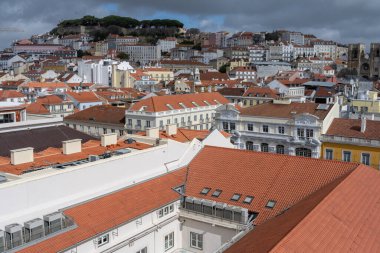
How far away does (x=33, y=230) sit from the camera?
17.7 m

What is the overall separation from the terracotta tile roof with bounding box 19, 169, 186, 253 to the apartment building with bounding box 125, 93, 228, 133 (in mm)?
34682

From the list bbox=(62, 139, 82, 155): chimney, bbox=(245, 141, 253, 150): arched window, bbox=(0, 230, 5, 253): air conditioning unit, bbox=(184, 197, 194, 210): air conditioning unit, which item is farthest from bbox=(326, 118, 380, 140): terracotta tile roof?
bbox=(0, 230, 5, 253): air conditioning unit

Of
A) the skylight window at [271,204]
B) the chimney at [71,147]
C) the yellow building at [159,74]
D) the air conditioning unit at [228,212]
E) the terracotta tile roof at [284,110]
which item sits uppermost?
the yellow building at [159,74]

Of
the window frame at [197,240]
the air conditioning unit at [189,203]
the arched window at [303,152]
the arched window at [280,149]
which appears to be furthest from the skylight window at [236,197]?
the arched window at [280,149]

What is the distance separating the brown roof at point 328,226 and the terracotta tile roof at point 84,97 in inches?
2720

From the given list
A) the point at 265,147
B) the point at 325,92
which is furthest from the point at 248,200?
the point at 325,92

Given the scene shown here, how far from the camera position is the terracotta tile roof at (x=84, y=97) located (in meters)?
83.6

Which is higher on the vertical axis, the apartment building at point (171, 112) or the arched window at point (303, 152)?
the apartment building at point (171, 112)

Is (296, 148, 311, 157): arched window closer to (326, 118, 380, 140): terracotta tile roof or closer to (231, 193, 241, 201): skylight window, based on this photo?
(326, 118, 380, 140): terracotta tile roof

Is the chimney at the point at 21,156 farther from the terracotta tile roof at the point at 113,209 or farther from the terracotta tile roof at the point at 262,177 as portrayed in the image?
the terracotta tile roof at the point at 262,177

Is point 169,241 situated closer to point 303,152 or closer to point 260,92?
point 303,152

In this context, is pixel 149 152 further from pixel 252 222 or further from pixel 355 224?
pixel 355 224

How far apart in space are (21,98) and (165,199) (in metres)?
69.2

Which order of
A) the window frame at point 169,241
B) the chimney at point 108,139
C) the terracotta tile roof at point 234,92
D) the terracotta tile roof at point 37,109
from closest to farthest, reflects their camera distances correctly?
the window frame at point 169,241, the chimney at point 108,139, the terracotta tile roof at point 37,109, the terracotta tile roof at point 234,92
